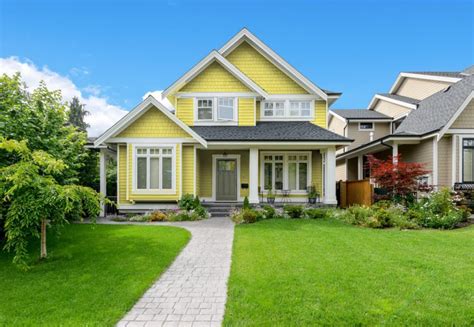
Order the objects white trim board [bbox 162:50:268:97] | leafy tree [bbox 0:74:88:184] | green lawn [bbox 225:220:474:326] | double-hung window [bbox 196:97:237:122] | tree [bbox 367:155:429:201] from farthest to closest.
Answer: double-hung window [bbox 196:97:237:122] → white trim board [bbox 162:50:268:97] → tree [bbox 367:155:429:201] → leafy tree [bbox 0:74:88:184] → green lawn [bbox 225:220:474:326]

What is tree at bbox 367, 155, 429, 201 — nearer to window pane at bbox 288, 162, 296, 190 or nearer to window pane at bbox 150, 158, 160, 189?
window pane at bbox 288, 162, 296, 190

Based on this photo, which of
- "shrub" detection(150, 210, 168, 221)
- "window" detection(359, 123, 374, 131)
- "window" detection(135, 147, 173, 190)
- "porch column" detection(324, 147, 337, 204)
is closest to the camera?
"shrub" detection(150, 210, 168, 221)

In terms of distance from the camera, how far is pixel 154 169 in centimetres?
1321

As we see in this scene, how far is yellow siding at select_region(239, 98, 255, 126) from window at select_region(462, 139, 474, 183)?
9.74m

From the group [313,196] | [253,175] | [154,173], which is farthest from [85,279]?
[313,196]

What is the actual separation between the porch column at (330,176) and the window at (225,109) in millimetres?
5410

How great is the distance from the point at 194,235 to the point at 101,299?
4.94 meters

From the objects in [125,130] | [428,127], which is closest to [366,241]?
[428,127]

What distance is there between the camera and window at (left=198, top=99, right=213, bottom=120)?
15.8 metres

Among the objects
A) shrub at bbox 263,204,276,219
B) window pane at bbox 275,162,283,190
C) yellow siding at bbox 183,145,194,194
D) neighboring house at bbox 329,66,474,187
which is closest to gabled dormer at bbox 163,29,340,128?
yellow siding at bbox 183,145,194,194

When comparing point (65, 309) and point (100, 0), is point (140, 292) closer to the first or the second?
point (65, 309)

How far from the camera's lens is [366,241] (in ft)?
26.4

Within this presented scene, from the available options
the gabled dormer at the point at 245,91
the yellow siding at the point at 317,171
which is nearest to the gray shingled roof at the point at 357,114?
the gabled dormer at the point at 245,91

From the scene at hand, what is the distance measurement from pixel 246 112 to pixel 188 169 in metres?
4.61
